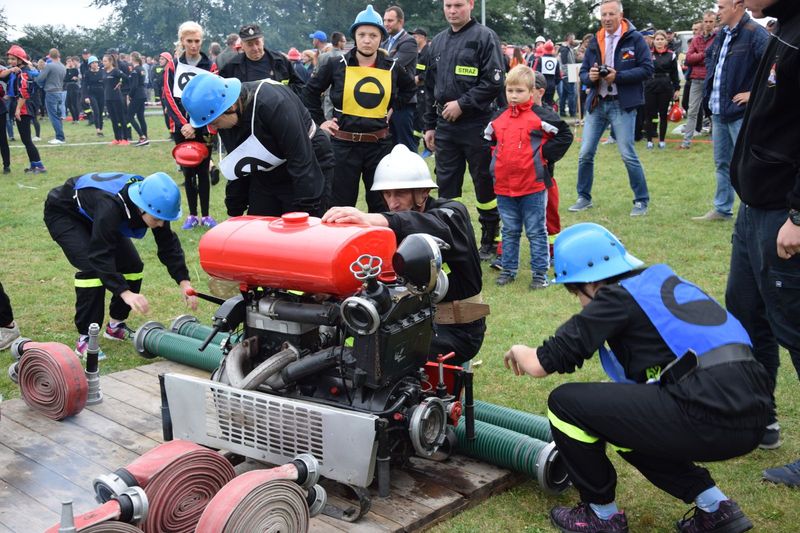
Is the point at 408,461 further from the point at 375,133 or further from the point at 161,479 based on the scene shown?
the point at 375,133

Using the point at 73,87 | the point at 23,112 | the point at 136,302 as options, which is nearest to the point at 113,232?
the point at 136,302

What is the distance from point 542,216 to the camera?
694cm

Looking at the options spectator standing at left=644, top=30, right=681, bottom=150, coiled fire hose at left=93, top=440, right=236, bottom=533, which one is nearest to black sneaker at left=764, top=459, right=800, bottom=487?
coiled fire hose at left=93, top=440, right=236, bottom=533

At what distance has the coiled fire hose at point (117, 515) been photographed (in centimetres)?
286

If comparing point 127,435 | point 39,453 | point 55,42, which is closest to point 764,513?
point 127,435

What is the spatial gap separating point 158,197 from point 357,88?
2777 mm

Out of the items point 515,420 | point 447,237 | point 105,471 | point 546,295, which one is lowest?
point 546,295

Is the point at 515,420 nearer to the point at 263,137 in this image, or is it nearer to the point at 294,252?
the point at 294,252

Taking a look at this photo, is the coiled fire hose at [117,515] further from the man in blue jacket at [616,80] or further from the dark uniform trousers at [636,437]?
the man in blue jacket at [616,80]

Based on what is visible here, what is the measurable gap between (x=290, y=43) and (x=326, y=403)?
4485 cm

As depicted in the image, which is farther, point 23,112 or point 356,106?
point 23,112

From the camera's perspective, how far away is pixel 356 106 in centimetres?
732

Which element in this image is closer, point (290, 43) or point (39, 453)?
point (39, 453)

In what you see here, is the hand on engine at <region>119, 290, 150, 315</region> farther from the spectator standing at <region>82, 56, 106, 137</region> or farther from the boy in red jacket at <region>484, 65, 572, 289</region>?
the spectator standing at <region>82, 56, 106, 137</region>
